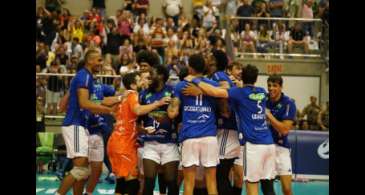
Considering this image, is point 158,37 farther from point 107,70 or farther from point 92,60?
point 92,60

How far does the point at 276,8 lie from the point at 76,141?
15927 millimetres

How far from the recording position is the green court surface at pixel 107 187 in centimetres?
1437

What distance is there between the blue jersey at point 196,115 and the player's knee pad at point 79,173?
5.79ft

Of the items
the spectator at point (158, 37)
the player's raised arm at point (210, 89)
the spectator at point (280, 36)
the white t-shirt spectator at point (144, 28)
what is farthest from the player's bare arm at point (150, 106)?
the white t-shirt spectator at point (144, 28)

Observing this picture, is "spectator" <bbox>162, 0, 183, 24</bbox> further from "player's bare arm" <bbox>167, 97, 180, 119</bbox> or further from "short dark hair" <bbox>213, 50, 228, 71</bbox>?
"player's bare arm" <bbox>167, 97, 180, 119</bbox>

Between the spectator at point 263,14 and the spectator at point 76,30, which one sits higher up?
the spectator at point 263,14

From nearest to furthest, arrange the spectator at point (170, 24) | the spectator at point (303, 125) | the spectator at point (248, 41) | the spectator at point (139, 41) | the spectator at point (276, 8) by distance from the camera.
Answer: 1. the spectator at point (303, 125)
2. the spectator at point (139, 41)
3. the spectator at point (248, 41)
4. the spectator at point (170, 24)
5. the spectator at point (276, 8)

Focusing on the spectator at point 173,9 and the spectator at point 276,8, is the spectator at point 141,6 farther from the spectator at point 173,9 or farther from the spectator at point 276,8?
the spectator at point 276,8

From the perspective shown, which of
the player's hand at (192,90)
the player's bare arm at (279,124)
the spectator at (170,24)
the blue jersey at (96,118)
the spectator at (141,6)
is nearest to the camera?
the player's hand at (192,90)

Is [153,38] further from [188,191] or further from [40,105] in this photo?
[188,191]

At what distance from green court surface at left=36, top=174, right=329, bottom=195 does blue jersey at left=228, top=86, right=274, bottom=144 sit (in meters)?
4.21
